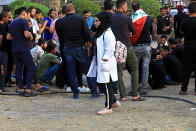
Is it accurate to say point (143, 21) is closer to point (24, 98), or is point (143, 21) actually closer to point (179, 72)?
point (179, 72)

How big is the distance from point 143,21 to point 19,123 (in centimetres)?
370

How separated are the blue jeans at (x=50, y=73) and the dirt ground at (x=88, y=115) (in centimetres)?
169

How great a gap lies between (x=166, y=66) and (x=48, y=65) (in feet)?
9.74

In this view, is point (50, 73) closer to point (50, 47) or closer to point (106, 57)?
point (50, 47)

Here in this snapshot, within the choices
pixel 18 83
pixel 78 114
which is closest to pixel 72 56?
pixel 18 83

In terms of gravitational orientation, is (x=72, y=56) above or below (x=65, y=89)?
above

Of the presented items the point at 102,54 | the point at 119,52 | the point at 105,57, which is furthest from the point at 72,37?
the point at 105,57

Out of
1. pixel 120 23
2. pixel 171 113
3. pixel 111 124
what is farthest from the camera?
pixel 120 23

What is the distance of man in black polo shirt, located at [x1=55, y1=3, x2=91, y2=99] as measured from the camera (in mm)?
9562

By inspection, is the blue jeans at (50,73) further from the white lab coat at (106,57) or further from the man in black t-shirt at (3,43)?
the white lab coat at (106,57)

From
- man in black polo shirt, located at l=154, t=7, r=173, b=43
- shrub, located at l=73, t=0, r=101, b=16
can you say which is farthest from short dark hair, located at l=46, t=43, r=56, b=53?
shrub, located at l=73, t=0, r=101, b=16

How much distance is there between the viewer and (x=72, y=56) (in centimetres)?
966

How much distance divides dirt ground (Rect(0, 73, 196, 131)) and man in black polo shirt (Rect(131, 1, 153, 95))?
2.64 ft

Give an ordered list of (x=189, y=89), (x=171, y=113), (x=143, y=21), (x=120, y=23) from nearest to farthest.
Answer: (x=171, y=113) < (x=120, y=23) < (x=143, y=21) < (x=189, y=89)
